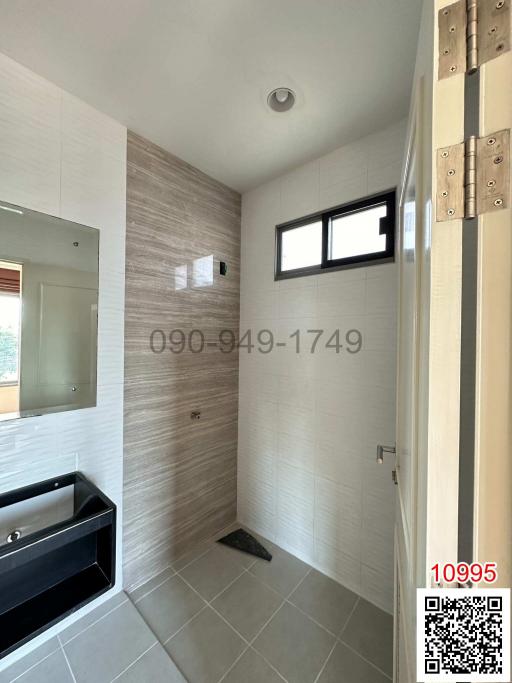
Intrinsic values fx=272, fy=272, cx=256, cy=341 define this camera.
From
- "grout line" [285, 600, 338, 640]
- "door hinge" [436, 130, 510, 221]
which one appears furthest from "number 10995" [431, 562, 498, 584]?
"grout line" [285, 600, 338, 640]

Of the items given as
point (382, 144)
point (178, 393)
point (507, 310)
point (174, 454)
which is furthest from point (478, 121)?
point (174, 454)

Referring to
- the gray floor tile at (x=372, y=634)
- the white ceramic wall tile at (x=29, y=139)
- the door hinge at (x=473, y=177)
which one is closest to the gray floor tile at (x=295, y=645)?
the gray floor tile at (x=372, y=634)

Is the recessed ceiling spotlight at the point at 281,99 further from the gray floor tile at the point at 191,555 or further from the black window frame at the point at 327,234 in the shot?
the gray floor tile at the point at 191,555

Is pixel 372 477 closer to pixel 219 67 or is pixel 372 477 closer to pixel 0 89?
pixel 219 67

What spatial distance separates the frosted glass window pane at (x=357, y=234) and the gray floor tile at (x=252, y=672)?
82.5 inches

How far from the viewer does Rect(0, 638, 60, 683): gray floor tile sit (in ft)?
3.75

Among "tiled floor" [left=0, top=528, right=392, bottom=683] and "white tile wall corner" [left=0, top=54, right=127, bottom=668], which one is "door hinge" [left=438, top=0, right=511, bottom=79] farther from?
"tiled floor" [left=0, top=528, right=392, bottom=683]

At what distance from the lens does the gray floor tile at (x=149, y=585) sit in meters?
1.54

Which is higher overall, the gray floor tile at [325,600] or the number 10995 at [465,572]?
the number 10995 at [465,572]

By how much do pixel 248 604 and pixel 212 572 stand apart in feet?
1.03

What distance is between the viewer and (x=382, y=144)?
151 centimetres

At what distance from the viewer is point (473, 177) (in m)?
0.42

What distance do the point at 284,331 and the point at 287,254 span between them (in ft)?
1.89

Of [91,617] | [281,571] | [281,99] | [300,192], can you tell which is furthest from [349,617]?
[281,99]
